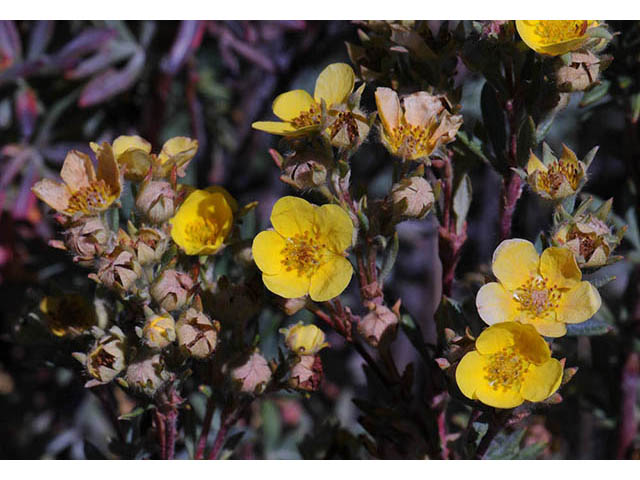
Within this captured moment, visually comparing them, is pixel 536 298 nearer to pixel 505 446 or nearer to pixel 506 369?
pixel 506 369

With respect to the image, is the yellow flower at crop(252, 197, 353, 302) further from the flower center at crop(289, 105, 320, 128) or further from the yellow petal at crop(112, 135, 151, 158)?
the yellow petal at crop(112, 135, 151, 158)

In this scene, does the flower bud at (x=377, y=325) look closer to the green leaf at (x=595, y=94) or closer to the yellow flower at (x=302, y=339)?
the yellow flower at (x=302, y=339)

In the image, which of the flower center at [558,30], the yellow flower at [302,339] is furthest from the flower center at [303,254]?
the flower center at [558,30]

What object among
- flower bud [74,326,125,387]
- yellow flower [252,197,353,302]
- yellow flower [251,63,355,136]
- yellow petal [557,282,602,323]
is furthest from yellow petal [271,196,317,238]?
yellow petal [557,282,602,323]
